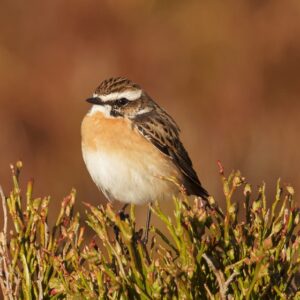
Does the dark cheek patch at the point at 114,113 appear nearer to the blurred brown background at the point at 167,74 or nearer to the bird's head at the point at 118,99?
the bird's head at the point at 118,99

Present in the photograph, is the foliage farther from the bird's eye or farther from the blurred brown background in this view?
the blurred brown background

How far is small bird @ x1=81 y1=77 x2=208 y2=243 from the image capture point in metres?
5.98

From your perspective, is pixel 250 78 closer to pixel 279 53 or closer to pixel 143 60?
pixel 279 53

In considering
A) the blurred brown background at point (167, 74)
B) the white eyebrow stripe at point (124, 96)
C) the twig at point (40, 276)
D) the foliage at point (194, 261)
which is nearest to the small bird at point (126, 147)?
the white eyebrow stripe at point (124, 96)

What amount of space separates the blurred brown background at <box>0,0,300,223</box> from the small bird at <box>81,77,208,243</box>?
2495 millimetres

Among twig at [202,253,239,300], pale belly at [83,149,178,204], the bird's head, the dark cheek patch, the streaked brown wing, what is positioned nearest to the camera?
twig at [202,253,239,300]

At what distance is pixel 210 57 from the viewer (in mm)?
9727

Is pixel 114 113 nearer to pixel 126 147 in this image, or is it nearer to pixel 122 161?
pixel 126 147

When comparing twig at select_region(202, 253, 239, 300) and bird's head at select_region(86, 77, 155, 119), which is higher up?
bird's head at select_region(86, 77, 155, 119)

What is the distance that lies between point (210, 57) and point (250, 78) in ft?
1.67

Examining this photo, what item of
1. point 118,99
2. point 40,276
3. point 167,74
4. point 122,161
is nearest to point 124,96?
point 118,99

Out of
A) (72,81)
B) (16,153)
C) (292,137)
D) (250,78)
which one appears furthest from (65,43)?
(292,137)

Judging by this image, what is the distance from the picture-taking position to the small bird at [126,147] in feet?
19.6

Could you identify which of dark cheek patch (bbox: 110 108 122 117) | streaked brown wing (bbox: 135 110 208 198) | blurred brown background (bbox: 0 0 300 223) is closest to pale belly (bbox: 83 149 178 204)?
streaked brown wing (bbox: 135 110 208 198)
